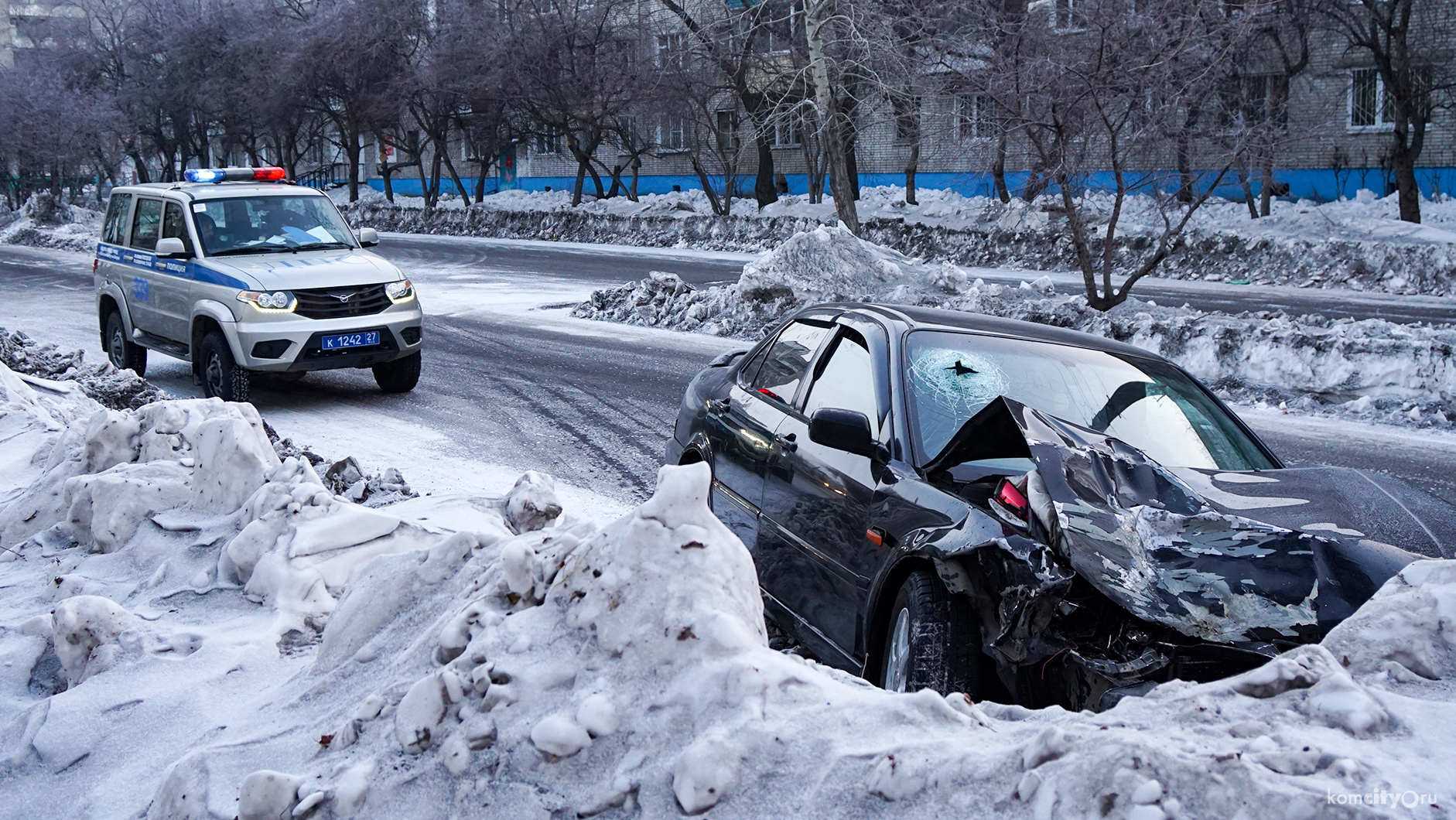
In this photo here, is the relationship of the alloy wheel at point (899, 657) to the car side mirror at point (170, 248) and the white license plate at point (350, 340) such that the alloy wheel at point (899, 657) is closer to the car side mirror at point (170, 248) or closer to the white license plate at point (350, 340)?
the white license plate at point (350, 340)

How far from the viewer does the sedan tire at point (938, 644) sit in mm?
3426

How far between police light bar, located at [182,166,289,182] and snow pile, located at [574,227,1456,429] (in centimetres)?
566

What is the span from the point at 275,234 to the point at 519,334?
15.3 ft

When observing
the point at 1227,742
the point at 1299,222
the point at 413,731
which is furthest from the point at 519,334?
the point at 1299,222

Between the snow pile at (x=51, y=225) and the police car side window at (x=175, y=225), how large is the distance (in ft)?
73.1

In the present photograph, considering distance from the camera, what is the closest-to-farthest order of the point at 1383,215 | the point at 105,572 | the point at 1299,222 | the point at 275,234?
the point at 105,572
the point at 275,234
the point at 1299,222
the point at 1383,215

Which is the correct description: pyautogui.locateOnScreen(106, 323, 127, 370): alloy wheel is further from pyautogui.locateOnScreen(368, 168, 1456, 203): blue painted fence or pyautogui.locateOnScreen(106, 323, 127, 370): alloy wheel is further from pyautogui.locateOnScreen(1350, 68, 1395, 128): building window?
pyautogui.locateOnScreen(1350, 68, 1395, 128): building window

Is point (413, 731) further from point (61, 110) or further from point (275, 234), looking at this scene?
point (61, 110)

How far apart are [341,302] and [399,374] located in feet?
3.42

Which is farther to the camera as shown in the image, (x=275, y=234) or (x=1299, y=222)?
(x=1299, y=222)

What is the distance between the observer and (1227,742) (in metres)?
2.34

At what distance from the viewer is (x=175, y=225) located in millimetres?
10758

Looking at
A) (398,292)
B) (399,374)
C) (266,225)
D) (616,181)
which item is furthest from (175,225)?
(616,181)

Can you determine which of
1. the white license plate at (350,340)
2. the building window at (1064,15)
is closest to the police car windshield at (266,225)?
the white license plate at (350,340)
